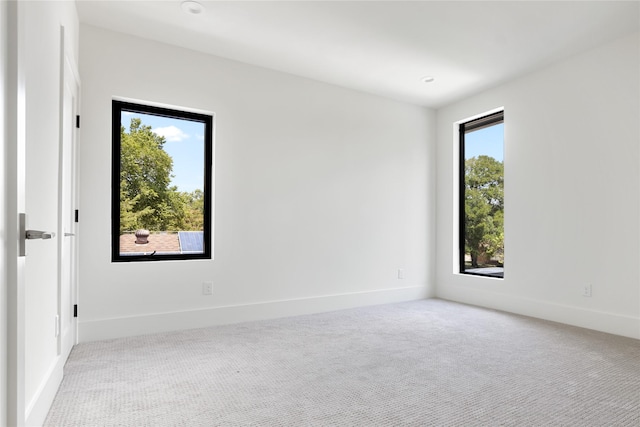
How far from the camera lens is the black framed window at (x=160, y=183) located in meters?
3.32

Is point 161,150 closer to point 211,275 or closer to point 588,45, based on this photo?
point 211,275

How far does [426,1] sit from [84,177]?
2.93 metres

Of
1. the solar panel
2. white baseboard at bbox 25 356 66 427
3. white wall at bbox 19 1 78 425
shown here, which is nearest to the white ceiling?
white wall at bbox 19 1 78 425

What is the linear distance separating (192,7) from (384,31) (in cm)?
152

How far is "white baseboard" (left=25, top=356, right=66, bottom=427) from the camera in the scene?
161 centimetres

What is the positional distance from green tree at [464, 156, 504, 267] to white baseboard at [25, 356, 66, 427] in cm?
417

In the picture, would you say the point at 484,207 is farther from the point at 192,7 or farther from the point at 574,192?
the point at 192,7

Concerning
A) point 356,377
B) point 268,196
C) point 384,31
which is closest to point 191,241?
point 268,196

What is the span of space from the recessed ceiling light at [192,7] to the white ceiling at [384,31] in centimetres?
4

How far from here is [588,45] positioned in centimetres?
343

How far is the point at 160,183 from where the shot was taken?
3.51m

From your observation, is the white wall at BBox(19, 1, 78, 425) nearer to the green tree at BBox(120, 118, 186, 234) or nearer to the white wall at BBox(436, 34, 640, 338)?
the green tree at BBox(120, 118, 186, 234)

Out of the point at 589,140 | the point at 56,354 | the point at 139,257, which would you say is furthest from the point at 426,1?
the point at 56,354

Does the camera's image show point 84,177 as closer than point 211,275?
Yes
